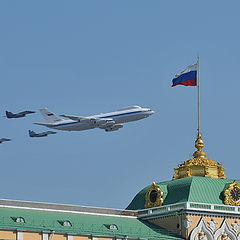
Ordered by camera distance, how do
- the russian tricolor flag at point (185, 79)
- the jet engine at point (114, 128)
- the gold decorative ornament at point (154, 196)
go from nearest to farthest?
the gold decorative ornament at point (154, 196), the jet engine at point (114, 128), the russian tricolor flag at point (185, 79)

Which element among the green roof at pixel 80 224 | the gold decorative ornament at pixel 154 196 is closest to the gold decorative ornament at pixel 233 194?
the gold decorative ornament at pixel 154 196

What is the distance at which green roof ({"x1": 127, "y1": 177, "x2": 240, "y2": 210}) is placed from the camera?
17212 cm

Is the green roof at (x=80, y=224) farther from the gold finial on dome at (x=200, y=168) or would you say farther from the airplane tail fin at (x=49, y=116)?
the airplane tail fin at (x=49, y=116)

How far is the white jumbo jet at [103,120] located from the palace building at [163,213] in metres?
12.1

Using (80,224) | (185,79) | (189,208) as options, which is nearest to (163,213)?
(189,208)

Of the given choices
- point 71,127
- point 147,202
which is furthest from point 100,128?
point 147,202

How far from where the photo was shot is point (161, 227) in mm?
172375

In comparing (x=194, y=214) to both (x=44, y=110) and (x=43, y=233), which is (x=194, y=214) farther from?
(x=44, y=110)

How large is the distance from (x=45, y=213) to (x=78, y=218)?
4371 mm

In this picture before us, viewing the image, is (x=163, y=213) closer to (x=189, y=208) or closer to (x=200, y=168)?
(x=189, y=208)

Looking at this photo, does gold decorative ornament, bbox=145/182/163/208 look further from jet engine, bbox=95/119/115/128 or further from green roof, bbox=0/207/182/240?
jet engine, bbox=95/119/115/128

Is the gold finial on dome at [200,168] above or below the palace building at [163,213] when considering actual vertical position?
above

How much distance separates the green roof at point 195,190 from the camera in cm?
17212

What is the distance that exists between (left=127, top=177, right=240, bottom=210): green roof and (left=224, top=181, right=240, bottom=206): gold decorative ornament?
74cm
